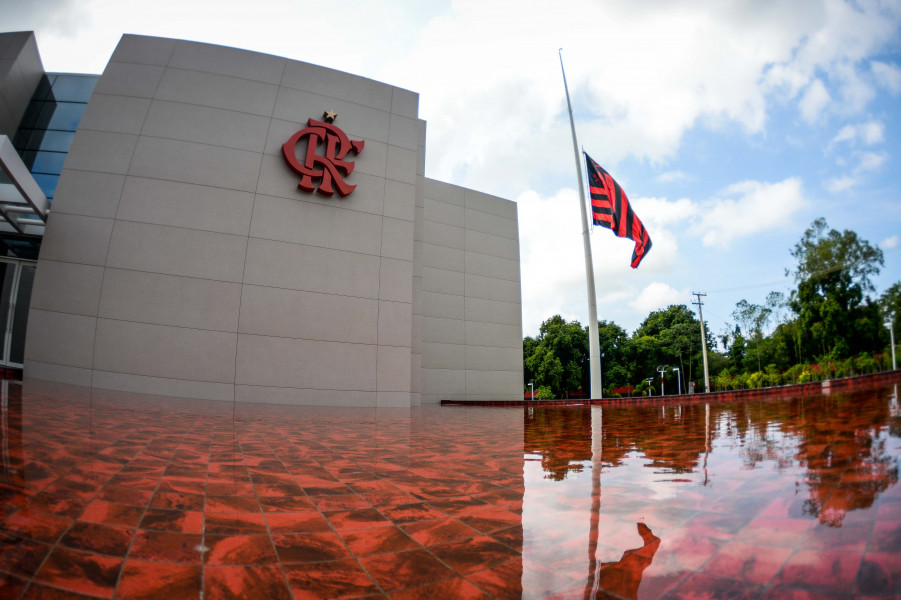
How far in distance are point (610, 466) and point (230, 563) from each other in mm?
2914

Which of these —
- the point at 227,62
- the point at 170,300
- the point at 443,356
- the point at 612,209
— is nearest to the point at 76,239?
the point at 170,300

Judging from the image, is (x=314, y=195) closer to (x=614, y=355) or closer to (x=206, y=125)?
(x=206, y=125)

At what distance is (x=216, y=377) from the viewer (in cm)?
1069

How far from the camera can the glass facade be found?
12703 millimetres

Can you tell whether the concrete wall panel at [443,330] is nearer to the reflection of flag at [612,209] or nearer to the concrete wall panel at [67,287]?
the reflection of flag at [612,209]

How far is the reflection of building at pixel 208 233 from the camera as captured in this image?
10.4 m

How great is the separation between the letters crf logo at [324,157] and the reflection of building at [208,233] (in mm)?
318

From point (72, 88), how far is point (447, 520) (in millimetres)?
19347

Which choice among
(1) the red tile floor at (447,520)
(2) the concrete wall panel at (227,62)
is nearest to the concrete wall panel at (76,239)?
(2) the concrete wall panel at (227,62)

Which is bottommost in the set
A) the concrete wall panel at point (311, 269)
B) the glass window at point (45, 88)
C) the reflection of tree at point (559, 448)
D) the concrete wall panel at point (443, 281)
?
the reflection of tree at point (559, 448)

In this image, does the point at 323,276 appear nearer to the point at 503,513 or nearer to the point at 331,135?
the point at 331,135

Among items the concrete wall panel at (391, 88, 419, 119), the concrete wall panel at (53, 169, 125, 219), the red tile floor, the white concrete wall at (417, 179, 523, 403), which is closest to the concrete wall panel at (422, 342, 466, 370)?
the white concrete wall at (417, 179, 523, 403)

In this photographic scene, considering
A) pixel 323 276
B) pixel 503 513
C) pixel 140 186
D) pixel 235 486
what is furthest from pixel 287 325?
pixel 503 513

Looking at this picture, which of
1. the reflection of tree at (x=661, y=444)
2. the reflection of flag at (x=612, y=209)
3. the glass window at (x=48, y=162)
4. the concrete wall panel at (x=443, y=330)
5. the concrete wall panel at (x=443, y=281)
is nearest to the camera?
the reflection of tree at (x=661, y=444)
